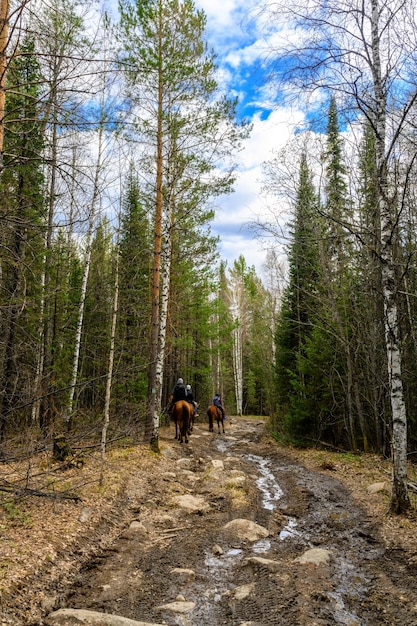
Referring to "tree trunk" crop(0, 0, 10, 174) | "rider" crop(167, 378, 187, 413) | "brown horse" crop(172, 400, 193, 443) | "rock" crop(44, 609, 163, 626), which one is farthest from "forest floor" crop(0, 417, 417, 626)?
"rider" crop(167, 378, 187, 413)

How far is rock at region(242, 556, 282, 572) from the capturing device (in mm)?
4634

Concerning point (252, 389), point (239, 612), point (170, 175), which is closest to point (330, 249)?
point (170, 175)

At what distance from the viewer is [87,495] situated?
22.1ft

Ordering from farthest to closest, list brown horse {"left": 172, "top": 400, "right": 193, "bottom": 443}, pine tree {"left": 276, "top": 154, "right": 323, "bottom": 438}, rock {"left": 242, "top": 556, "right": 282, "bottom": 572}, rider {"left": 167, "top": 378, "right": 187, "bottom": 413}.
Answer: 1. pine tree {"left": 276, "top": 154, "right": 323, "bottom": 438}
2. rider {"left": 167, "top": 378, "right": 187, "bottom": 413}
3. brown horse {"left": 172, "top": 400, "right": 193, "bottom": 443}
4. rock {"left": 242, "top": 556, "right": 282, "bottom": 572}

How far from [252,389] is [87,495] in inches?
1418

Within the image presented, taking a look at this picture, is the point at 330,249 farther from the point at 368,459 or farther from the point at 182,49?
the point at 182,49

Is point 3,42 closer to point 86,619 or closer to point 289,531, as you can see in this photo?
point 86,619

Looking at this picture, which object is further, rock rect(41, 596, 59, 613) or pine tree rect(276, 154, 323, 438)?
pine tree rect(276, 154, 323, 438)

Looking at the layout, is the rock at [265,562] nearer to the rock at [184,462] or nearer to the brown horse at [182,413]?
the rock at [184,462]

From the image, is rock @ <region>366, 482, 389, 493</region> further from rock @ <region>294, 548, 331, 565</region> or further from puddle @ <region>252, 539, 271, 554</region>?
puddle @ <region>252, 539, 271, 554</region>

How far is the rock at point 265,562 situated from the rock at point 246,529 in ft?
2.78

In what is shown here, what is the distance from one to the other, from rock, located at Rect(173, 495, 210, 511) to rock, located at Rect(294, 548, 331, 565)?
96.2 inches

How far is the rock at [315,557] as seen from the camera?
4828 mm

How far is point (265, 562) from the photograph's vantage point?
4.77 m
